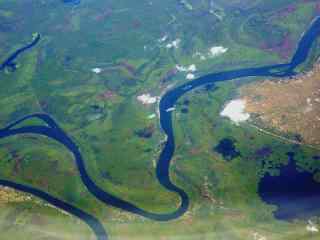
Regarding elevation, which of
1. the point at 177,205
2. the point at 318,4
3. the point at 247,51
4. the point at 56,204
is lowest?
the point at 56,204

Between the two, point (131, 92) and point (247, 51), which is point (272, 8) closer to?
point (247, 51)

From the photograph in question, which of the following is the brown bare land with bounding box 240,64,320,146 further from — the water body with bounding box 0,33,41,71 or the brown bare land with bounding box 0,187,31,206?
the water body with bounding box 0,33,41,71

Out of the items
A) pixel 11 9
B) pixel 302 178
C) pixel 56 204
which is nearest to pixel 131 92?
pixel 56 204

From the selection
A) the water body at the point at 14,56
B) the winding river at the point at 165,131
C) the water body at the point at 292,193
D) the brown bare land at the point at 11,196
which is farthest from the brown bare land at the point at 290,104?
the water body at the point at 14,56

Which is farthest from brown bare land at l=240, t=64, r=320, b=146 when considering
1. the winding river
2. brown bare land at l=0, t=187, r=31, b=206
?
brown bare land at l=0, t=187, r=31, b=206

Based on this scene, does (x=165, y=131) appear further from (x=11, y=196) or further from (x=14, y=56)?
(x=14, y=56)
